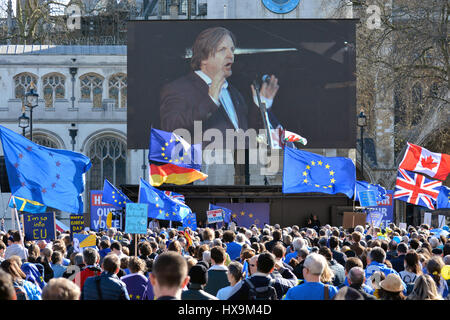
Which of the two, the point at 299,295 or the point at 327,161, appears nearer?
the point at 299,295

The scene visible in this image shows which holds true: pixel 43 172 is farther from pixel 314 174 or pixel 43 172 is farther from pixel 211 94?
pixel 211 94

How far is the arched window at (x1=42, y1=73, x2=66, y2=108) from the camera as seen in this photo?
3788 centimetres

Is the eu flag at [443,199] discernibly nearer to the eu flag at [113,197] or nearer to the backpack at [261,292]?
the eu flag at [113,197]

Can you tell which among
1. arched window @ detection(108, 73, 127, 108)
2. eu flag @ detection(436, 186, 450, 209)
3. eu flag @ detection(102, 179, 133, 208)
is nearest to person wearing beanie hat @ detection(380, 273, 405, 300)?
eu flag @ detection(102, 179, 133, 208)

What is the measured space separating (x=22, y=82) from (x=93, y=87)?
11.6 ft

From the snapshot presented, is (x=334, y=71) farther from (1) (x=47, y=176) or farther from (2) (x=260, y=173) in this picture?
(1) (x=47, y=176)

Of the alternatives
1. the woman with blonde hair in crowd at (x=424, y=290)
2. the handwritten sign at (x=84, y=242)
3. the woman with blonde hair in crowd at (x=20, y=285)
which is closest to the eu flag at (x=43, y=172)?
the handwritten sign at (x=84, y=242)

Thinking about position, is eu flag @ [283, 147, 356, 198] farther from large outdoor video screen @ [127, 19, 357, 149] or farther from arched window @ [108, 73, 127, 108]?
arched window @ [108, 73, 127, 108]

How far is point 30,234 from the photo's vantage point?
1180 cm

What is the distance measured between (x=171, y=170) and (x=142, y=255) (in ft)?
35.2

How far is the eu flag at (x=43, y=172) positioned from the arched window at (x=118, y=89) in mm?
26217

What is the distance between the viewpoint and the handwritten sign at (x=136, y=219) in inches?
439
